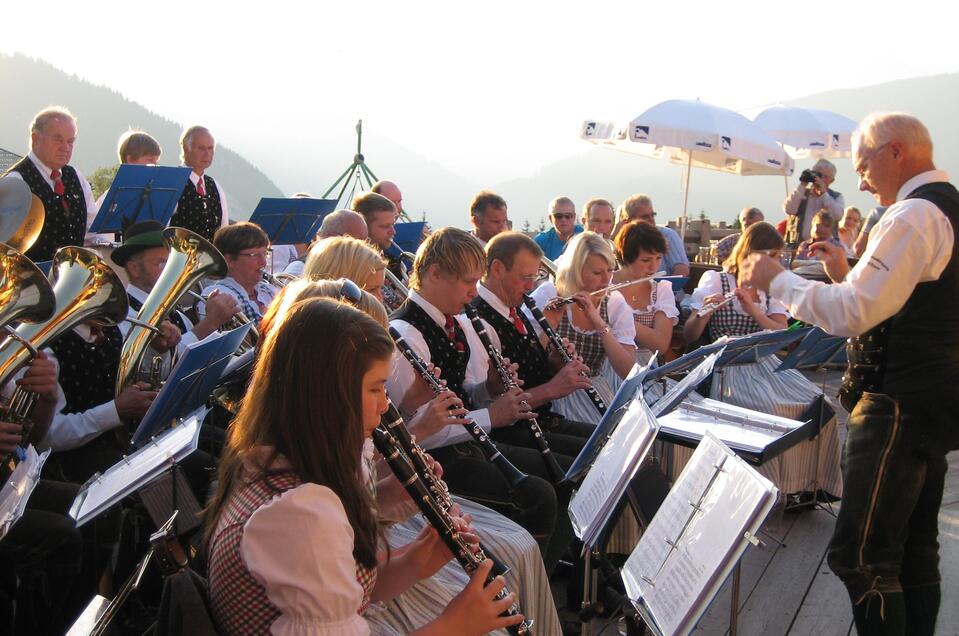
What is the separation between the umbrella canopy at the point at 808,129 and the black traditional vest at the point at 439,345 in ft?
29.4

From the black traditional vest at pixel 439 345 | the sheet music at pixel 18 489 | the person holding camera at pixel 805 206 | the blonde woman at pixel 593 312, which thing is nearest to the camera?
the sheet music at pixel 18 489

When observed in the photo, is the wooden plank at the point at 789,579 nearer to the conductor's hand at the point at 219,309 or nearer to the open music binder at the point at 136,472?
the open music binder at the point at 136,472

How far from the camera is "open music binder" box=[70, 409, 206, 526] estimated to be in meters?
2.00

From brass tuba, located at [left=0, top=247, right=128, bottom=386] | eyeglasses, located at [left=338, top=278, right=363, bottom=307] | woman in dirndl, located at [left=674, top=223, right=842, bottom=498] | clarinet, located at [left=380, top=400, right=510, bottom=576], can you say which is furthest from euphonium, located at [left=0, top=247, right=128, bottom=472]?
woman in dirndl, located at [left=674, top=223, right=842, bottom=498]

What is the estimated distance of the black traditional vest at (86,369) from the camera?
3217 mm

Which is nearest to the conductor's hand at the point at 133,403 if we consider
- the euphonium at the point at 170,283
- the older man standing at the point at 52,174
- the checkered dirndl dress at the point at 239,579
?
the euphonium at the point at 170,283

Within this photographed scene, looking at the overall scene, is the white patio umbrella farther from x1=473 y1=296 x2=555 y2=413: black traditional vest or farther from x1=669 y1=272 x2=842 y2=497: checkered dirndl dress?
x1=473 y1=296 x2=555 y2=413: black traditional vest

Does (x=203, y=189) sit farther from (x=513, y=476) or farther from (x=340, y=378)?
(x=340, y=378)

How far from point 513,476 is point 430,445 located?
13.0 inches

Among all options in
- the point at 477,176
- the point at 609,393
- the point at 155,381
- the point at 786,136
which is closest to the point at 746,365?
the point at 609,393

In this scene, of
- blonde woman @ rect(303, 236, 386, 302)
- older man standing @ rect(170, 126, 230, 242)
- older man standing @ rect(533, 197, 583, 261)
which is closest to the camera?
blonde woman @ rect(303, 236, 386, 302)

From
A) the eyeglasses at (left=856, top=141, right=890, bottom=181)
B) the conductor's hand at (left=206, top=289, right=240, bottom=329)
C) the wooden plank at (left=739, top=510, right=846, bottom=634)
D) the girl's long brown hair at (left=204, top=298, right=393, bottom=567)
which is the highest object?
the eyeglasses at (left=856, top=141, right=890, bottom=181)

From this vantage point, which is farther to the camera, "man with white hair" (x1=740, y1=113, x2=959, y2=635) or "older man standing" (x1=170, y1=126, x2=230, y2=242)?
"older man standing" (x1=170, y1=126, x2=230, y2=242)

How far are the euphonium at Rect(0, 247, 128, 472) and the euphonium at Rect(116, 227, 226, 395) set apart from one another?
21 cm
